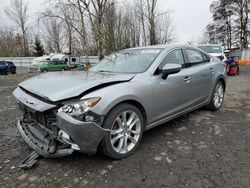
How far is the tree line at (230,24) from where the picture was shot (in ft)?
117

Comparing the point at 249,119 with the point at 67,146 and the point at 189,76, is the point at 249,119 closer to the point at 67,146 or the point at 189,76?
the point at 189,76

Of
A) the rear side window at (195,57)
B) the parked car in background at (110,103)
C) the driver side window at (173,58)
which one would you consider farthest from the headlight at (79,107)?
the rear side window at (195,57)

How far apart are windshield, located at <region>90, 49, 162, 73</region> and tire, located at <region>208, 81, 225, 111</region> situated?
1905mm

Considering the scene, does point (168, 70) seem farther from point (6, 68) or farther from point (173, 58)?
point (6, 68)

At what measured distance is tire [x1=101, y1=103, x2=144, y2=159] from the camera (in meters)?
2.79

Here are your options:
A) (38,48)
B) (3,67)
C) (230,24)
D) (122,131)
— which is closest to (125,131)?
(122,131)

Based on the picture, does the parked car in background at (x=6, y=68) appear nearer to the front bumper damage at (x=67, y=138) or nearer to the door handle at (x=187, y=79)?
the front bumper damage at (x=67, y=138)

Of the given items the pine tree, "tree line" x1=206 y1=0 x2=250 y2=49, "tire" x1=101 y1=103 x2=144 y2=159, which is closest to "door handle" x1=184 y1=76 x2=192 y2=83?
"tire" x1=101 y1=103 x2=144 y2=159

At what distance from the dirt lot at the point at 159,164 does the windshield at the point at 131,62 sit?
114 cm

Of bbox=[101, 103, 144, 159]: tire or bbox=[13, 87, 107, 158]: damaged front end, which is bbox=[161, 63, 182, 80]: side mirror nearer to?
bbox=[101, 103, 144, 159]: tire

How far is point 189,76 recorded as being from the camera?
4.09 metres

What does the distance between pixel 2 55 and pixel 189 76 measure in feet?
160

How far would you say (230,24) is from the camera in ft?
129

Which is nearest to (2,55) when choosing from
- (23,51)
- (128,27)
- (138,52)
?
(23,51)
